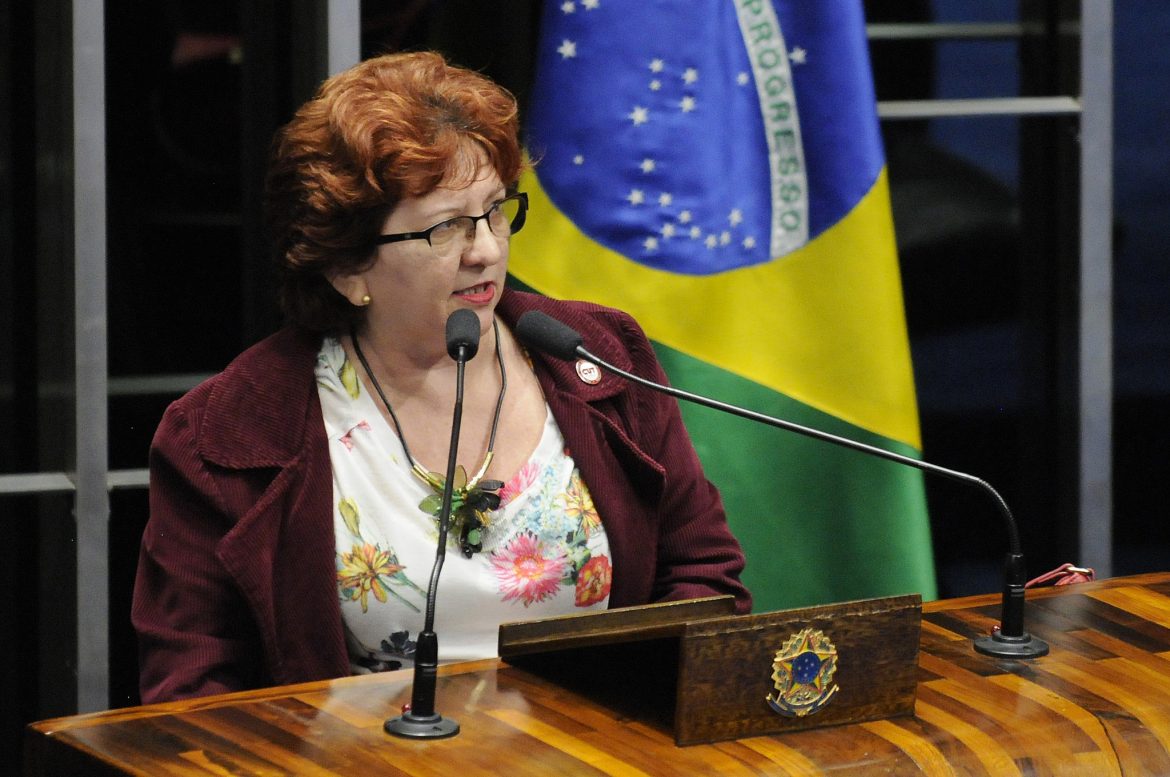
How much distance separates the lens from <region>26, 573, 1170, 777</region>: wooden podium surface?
1618 millimetres

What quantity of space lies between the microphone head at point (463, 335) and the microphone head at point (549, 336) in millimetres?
56

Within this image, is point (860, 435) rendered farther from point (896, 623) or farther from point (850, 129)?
point (896, 623)

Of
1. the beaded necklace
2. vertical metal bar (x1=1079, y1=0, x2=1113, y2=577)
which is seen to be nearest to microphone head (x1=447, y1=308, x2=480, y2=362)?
the beaded necklace

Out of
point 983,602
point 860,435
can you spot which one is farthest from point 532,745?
point 860,435

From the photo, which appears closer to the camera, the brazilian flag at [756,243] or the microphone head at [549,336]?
the microphone head at [549,336]

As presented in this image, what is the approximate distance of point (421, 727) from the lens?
66.2 inches

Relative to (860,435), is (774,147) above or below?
above

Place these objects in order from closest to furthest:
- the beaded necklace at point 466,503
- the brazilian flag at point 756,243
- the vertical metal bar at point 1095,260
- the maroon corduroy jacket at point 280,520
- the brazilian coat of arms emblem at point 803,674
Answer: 1. the brazilian coat of arms emblem at point 803,674
2. the maroon corduroy jacket at point 280,520
3. the beaded necklace at point 466,503
4. the brazilian flag at point 756,243
5. the vertical metal bar at point 1095,260

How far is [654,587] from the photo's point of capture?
2.46 m

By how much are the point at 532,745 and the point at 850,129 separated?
168cm

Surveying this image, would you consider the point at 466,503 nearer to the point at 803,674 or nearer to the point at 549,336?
the point at 549,336

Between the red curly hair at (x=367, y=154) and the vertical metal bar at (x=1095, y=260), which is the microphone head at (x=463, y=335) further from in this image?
the vertical metal bar at (x=1095, y=260)

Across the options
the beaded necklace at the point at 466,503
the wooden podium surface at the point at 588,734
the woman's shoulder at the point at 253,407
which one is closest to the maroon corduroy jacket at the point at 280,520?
the woman's shoulder at the point at 253,407

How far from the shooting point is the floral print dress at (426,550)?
2250 mm
